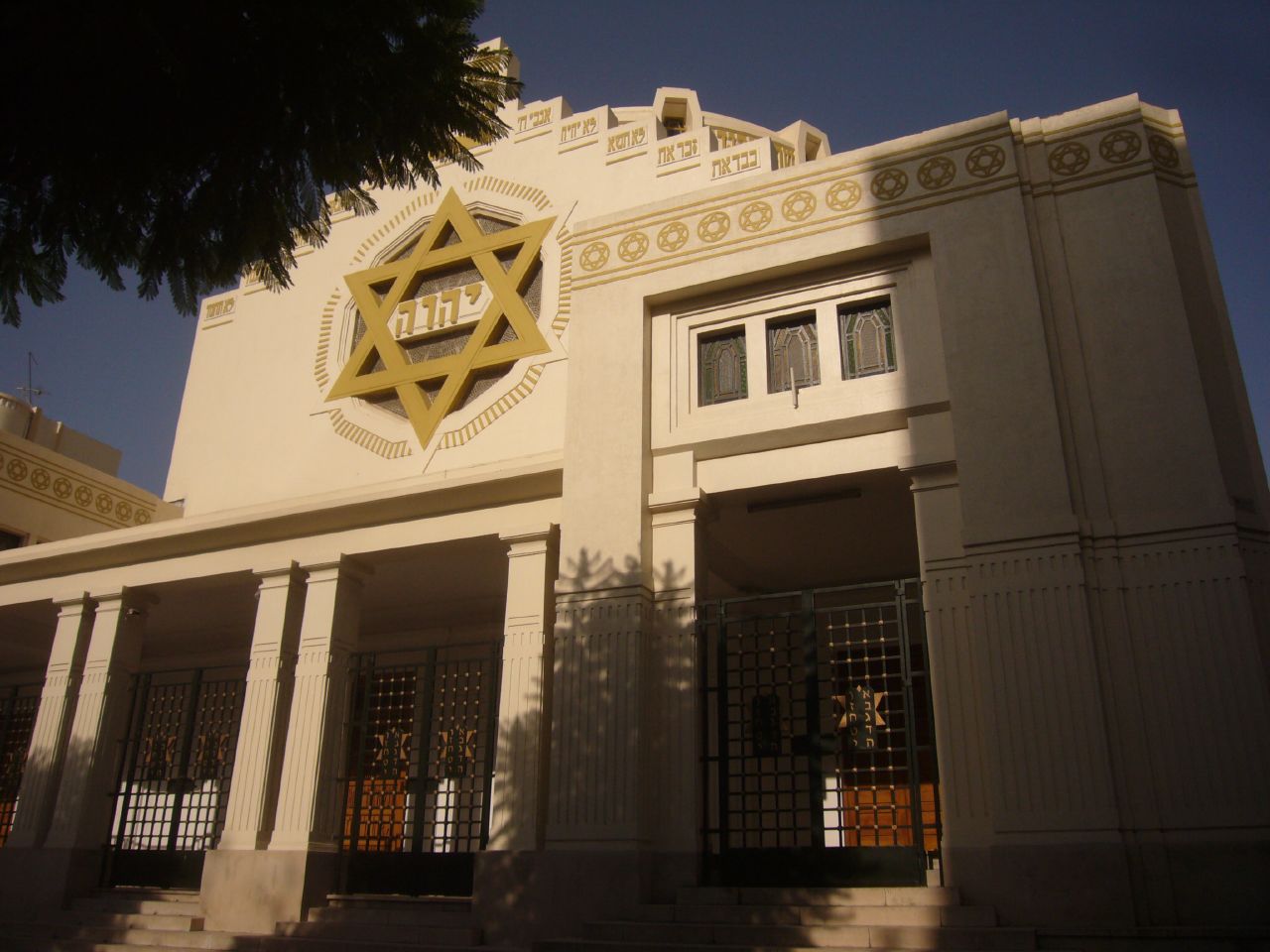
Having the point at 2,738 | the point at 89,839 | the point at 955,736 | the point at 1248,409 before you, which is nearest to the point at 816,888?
the point at 955,736

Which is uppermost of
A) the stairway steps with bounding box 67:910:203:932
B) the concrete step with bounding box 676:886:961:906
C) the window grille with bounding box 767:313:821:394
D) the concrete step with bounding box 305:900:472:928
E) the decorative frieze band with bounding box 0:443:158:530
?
the decorative frieze band with bounding box 0:443:158:530

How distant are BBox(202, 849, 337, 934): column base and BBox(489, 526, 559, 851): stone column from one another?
2.22 meters

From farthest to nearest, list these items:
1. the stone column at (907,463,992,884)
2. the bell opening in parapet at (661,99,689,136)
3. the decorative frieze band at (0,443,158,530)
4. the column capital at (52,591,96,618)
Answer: the bell opening in parapet at (661,99,689,136), the decorative frieze band at (0,443,158,530), the column capital at (52,591,96,618), the stone column at (907,463,992,884)

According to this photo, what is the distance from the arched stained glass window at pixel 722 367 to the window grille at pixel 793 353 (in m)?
0.30

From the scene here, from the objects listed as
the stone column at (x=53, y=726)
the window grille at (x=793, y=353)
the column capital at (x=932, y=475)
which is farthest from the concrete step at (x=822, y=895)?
the stone column at (x=53, y=726)

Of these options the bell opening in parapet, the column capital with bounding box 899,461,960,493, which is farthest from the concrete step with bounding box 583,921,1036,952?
the bell opening in parapet

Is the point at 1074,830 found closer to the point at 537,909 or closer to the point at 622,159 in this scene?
→ the point at 537,909

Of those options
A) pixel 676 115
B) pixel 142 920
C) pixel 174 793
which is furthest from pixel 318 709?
pixel 676 115

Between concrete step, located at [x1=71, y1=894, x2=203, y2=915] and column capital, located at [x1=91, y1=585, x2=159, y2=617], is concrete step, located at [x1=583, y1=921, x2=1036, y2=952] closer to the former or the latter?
concrete step, located at [x1=71, y1=894, x2=203, y2=915]

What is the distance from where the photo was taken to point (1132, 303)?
9.52 m

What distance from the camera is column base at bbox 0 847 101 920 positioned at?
→ 41.0 feet

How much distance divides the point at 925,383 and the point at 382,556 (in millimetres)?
6387

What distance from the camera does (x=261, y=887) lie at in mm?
11094

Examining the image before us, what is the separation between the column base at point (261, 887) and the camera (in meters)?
11.0
